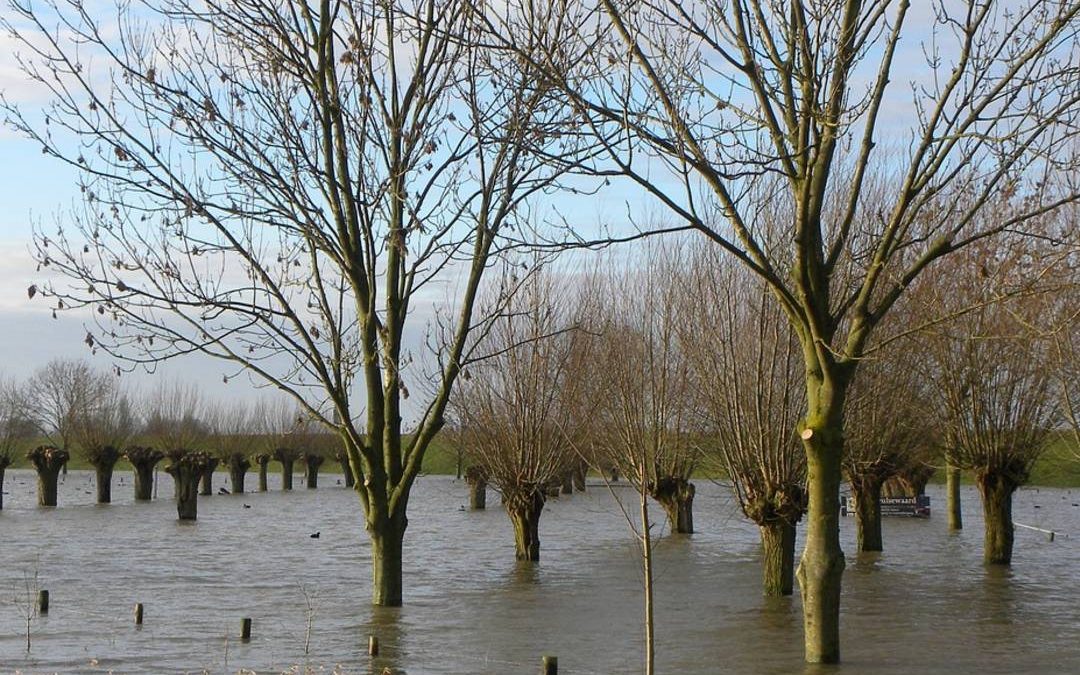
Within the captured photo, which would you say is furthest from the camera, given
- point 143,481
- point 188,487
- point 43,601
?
point 143,481

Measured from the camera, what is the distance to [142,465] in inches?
2025

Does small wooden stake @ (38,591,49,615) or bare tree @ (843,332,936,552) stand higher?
bare tree @ (843,332,936,552)

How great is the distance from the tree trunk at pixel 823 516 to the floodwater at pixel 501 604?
1.28 metres

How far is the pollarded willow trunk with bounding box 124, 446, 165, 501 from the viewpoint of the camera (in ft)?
166

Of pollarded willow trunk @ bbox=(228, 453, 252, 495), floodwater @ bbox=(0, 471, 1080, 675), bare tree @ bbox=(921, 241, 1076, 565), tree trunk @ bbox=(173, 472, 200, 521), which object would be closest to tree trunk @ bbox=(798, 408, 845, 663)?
floodwater @ bbox=(0, 471, 1080, 675)

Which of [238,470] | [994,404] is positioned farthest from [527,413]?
[238,470]

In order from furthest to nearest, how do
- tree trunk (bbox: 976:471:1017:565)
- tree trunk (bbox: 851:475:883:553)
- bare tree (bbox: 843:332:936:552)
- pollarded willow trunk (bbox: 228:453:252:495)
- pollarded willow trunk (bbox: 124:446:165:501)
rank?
pollarded willow trunk (bbox: 228:453:252:495) < pollarded willow trunk (bbox: 124:446:165:501) < tree trunk (bbox: 851:475:883:553) < tree trunk (bbox: 976:471:1017:565) < bare tree (bbox: 843:332:936:552)

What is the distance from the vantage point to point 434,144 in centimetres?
1473

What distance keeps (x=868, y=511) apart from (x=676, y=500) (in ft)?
18.6

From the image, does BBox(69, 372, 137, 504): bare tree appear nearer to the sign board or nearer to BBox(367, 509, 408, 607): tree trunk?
the sign board

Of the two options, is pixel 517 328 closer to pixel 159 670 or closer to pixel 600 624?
pixel 600 624

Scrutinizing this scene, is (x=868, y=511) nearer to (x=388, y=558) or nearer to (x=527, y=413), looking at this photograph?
(x=527, y=413)

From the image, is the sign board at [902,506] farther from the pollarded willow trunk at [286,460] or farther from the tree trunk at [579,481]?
the pollarded willow trunk at [286,460]

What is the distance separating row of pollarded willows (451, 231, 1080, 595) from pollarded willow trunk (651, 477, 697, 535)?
13.3 inches
